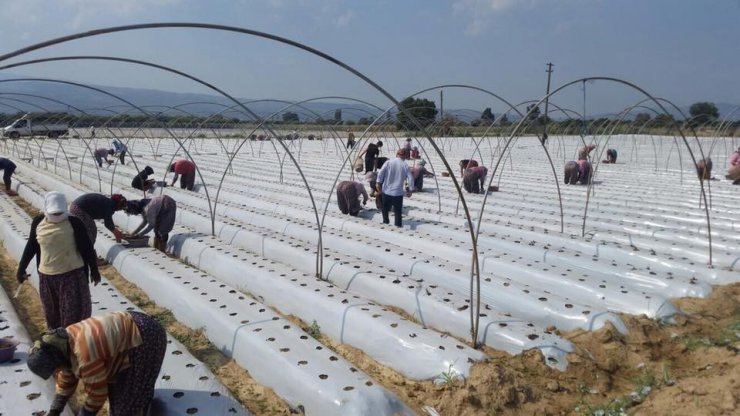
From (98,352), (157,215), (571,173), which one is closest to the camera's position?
(98,352)

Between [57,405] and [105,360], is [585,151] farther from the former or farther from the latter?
[57,405]

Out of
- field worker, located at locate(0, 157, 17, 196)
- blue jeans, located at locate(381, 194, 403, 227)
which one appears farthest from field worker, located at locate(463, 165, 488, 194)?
field worker, located at locate(0, 157, 17, 196)

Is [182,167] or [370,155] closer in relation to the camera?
[182,167]

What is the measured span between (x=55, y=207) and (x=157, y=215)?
13.2 ft

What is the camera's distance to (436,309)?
226 inches

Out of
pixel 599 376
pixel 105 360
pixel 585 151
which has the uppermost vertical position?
pixel 585 151

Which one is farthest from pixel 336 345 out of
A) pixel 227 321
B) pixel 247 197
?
pixel 247 197

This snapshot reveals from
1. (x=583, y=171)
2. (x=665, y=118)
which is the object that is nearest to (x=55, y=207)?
(x=583, y=171)

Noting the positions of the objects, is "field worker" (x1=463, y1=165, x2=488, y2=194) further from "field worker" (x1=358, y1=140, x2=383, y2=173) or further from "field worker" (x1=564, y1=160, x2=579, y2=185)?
"field worker" (x1=358, y1=140, x2=383, y2=173)

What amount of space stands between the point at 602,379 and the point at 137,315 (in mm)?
3901

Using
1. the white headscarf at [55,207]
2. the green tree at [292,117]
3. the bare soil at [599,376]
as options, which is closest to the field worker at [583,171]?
the bare soil at [599,376]

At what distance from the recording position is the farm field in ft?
13.7

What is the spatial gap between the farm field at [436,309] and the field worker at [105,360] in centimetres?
34

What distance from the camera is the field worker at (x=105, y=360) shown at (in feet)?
10.7
